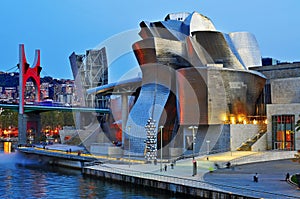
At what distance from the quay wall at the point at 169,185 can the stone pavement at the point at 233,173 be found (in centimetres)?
54

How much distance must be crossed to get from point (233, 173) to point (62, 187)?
1139 cm

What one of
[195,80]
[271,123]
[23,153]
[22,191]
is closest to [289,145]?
[271,123]

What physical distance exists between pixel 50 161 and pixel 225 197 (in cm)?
3333

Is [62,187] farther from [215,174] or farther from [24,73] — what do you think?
[24,73]

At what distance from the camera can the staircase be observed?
4308cm

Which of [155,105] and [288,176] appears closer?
[288,176]

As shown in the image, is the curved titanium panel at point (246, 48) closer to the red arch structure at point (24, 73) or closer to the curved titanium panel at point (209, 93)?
the curved titanium panel at point (209, 93)

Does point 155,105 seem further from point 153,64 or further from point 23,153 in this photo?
point 23,153

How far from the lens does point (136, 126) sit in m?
46.8

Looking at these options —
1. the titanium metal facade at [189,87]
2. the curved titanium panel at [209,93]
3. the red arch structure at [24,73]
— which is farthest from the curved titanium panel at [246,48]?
the red arch structure at [24,73]

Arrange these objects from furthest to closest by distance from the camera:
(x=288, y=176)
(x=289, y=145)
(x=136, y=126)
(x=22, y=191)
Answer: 1. (x=136, y=126)
2. (x=289, y=145)
3. (x=22, y=191)
4. (x=288, y=176)

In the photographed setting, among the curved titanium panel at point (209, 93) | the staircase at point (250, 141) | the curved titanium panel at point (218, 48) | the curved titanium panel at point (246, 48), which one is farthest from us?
the curved titanium panel at point (246, 48)

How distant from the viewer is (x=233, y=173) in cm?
3152

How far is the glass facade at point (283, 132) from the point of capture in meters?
43.4
